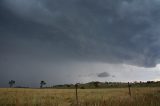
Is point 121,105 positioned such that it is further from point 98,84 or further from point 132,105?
point 98,84

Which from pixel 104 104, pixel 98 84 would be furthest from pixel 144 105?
pixel 98 84

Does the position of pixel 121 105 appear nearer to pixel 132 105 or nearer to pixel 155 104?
pixel 132 105

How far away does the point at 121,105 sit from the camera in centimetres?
1304

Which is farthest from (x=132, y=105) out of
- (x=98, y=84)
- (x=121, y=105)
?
(x=98, y=84)

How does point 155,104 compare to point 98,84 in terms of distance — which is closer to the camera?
point 155,104

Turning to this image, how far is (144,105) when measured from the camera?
43.0ft

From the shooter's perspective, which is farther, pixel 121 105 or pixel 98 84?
pixel 98 84

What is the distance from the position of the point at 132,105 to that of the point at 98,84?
171675mm

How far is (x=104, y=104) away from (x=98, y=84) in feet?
564

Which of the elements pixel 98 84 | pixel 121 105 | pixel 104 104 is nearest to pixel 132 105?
pixel 121 105

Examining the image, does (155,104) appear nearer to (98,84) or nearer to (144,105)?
(144,105)

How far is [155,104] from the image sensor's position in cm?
1326

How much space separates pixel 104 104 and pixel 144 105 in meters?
2.34

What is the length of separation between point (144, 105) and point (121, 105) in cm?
136
